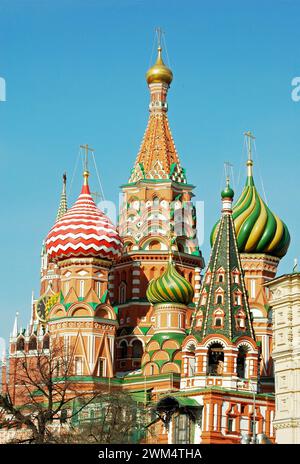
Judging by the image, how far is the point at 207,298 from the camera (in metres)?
42.0

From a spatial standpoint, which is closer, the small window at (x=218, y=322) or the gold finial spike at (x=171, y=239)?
the small window at (x=218, y=322)

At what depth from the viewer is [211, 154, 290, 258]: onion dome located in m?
47.3

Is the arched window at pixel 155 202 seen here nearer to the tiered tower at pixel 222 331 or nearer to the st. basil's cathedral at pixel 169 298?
the st. basil's cathedral at pixel 169 298

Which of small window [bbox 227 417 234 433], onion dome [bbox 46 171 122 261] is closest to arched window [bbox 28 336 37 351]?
onion dome [bbox 46 171 122 261]

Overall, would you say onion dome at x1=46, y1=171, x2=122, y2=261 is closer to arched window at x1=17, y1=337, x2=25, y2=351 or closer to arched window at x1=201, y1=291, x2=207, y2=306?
arched window at x1=201, y1=291, x2=207, y2=306

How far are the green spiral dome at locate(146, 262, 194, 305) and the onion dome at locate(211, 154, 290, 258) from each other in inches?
93.8

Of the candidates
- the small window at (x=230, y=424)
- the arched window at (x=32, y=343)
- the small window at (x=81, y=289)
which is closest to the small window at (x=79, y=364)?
the small window at (x=81, y=289)

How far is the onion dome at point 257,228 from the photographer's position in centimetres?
4731

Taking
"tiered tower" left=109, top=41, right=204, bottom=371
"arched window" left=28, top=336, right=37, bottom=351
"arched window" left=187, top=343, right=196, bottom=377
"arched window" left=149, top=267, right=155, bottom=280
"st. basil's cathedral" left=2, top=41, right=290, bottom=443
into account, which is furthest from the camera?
"arched window" left=28, top=336, right=37, bottom=351

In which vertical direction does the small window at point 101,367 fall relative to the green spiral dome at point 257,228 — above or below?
below

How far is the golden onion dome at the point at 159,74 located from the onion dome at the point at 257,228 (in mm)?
9035

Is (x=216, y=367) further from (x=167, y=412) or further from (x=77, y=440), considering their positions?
(x=77, y=440)
